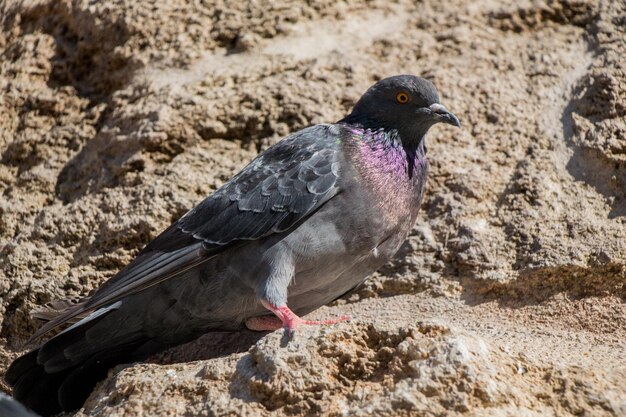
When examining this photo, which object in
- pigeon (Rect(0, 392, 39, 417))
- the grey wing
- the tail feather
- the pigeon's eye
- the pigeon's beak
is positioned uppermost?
the pigeon's eye

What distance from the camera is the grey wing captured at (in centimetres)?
529

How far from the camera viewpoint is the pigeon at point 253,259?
5.27 m

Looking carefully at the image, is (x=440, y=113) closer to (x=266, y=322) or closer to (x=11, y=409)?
(x=266, y=322)

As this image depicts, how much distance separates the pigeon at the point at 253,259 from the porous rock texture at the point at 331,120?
0.35 meters

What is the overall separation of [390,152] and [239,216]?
1.19 m

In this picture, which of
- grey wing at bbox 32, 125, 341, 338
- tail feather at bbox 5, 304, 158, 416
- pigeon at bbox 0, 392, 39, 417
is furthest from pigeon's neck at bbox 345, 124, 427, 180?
pigeon at bbox 0, 392, 39, 417

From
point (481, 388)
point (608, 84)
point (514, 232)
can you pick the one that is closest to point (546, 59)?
point (608, 84)

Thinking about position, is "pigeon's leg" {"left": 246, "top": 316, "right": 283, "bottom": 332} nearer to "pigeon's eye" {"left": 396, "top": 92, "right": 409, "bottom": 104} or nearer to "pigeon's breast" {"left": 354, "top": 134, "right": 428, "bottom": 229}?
"pigeon's breast" {"left": 354, "top": 134, "right": 428, "bottom": 229}

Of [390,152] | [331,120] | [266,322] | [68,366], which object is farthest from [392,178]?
[68,366]

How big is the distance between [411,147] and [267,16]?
2543 mm

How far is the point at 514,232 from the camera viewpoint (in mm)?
6168

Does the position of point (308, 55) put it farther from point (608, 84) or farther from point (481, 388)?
point (481, 388)

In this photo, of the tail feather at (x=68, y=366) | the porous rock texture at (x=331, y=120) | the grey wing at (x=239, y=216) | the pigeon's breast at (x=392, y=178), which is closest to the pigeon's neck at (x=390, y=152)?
the pigeon's breast at (x=392, y=178)

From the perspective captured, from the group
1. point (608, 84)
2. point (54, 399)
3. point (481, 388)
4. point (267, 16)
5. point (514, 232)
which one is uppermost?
point (267, 16)
